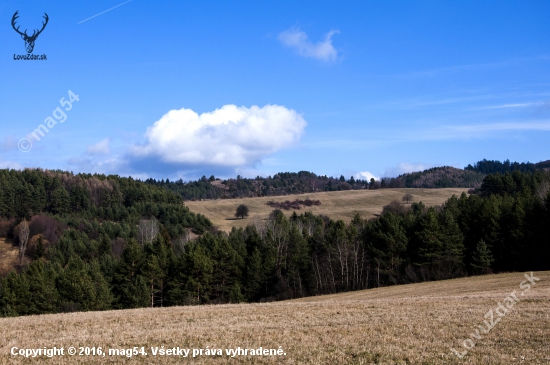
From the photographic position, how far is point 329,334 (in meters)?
17.1

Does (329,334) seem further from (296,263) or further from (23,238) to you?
(23,238)

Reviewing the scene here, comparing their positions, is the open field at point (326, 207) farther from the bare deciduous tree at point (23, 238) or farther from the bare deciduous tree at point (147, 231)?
the bare deciduous tree at point (23, 238)

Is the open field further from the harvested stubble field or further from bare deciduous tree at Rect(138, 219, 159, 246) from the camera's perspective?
the harvested stubble field

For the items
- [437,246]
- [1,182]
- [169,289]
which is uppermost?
[1,182]

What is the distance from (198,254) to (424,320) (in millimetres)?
48107

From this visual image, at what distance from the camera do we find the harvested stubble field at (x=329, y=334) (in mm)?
13508

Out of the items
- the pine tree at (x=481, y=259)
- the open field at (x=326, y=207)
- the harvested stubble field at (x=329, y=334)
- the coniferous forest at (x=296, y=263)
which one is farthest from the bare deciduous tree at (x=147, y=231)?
the harvested stubble field at (x=329, y=334)

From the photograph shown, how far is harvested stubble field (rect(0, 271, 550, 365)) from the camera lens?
1351 cm

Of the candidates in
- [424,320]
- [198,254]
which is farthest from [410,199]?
[424,320]

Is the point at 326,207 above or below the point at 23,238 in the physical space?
above

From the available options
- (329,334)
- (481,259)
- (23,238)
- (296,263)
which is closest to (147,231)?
(23,238)

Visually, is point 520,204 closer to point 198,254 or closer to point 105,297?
point 198,254

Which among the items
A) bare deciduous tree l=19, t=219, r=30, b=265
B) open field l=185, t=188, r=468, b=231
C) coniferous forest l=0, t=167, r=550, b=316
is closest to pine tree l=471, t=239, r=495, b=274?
coniferous forest l=0, t=167, r=550, b=316

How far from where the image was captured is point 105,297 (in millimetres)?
58188
